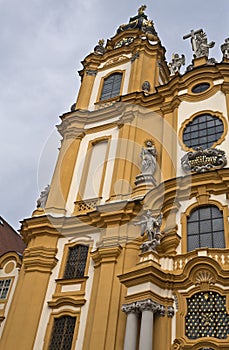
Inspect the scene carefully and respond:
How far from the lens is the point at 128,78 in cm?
2041

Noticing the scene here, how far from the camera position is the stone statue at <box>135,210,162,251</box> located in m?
11.5

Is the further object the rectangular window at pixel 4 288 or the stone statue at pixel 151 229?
the rectangular window at pixel 4 288

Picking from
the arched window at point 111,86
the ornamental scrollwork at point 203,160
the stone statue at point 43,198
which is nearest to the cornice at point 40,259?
the stone statue at point 43,198

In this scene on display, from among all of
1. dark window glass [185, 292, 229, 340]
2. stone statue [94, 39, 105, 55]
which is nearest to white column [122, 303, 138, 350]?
dark window glass [185, 292, 229, 340]

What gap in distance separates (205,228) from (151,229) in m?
1.65

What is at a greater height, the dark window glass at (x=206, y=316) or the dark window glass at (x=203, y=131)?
the dark window glass at (x=203, y=131)

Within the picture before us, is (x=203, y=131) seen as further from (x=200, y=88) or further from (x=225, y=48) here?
(x=225, y=48)

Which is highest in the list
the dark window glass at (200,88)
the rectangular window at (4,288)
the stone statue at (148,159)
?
the dark window glass at (200,88)

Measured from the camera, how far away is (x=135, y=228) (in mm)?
13438

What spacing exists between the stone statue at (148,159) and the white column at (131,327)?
5652 mm

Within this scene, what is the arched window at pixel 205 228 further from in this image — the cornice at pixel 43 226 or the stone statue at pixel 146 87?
the stone statue at pixel 146 87

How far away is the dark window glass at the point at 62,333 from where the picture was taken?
1209cm

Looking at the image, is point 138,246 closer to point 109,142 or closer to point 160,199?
point 160,199

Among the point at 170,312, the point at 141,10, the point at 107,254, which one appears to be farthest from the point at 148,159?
the point at 141,10
